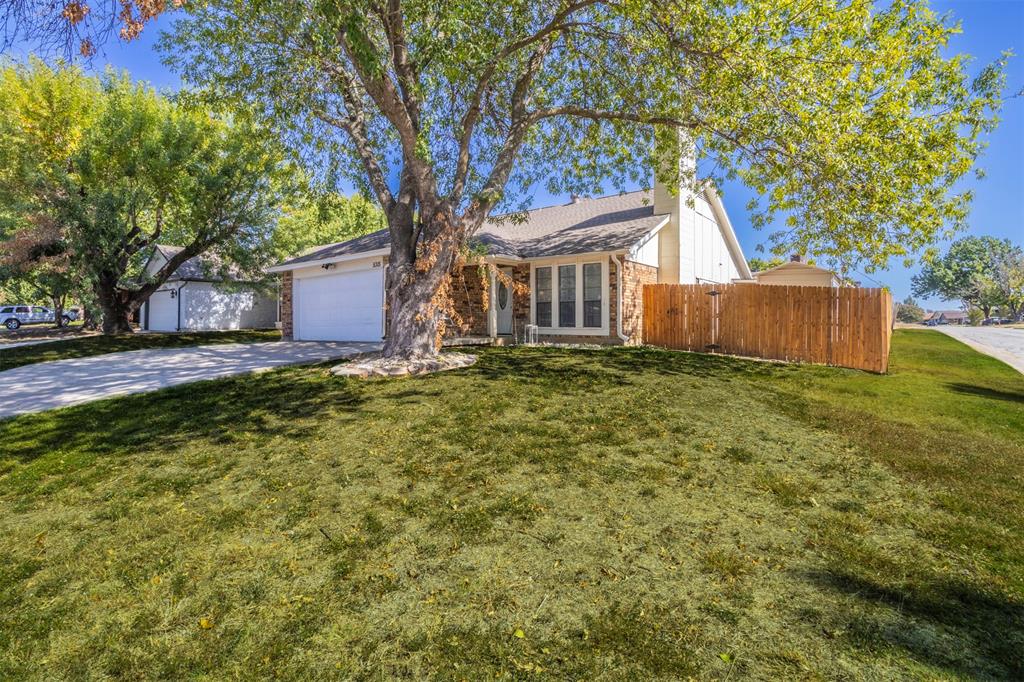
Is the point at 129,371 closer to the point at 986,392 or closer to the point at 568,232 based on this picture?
the point at 568,232

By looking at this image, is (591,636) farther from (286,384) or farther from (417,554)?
(286,384)

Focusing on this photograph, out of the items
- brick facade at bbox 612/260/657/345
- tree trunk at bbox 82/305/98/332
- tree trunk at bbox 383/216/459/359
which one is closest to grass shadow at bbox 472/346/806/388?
tree trunk at bbox 383/216/459/359

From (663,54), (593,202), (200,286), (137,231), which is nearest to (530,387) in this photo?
(663,54)

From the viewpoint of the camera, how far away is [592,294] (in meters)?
13.6

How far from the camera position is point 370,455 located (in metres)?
4.80

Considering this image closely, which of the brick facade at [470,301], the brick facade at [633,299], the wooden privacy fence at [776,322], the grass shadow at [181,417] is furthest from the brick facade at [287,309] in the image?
the wooden privacy fence at [776,322]

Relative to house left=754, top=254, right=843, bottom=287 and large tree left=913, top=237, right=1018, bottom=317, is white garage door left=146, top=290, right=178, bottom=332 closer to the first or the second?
house left=754, top=254, right=843, bottom=287

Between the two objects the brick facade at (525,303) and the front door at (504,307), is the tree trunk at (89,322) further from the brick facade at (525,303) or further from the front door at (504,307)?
the front door at (504,307)

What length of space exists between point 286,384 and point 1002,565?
847 cm

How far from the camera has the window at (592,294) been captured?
1350 cm

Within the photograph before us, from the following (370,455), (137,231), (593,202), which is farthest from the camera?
(137,231)

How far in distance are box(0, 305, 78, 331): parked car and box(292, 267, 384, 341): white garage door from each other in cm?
2388

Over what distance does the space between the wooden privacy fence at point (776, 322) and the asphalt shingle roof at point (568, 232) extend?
1.98m

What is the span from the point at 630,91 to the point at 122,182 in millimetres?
18035
